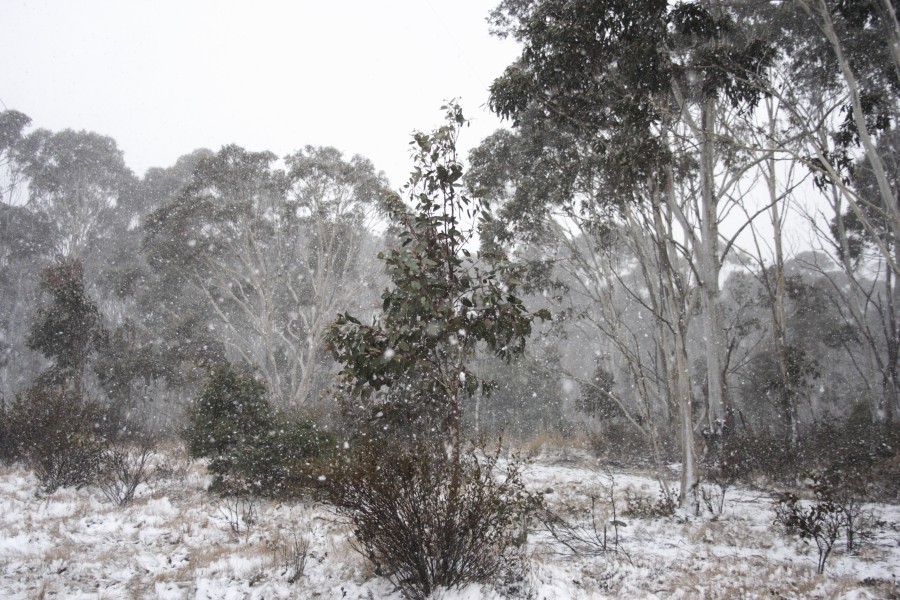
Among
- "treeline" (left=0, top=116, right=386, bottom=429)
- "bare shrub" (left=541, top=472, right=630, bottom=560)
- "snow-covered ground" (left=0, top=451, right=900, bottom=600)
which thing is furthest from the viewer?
"treeline" (left=0, top=116, right=386, bottom=429)

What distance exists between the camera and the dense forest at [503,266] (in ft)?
14.0

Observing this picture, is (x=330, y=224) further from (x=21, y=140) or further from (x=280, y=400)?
(x=21, y=140)

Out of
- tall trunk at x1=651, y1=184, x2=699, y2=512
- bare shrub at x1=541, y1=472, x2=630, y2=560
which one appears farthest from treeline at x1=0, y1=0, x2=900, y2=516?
bare shrub at x1=541, y1=472, x2=630, y2=560

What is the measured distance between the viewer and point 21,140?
879 inches

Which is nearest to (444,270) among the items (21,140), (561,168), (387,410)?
(387,410)

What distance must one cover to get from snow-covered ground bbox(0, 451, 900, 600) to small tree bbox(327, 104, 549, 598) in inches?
11.5

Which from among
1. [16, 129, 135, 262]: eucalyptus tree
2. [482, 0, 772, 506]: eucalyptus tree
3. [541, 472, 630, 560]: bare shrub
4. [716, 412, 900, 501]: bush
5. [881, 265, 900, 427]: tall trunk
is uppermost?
[16, 129, 135, 262]: eucalyptus tree

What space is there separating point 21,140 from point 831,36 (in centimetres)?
3041

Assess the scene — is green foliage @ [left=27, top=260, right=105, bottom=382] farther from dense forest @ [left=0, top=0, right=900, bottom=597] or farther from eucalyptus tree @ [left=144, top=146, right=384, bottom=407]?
eucalyptus tree @ [left=144, top=146, right=384, bottom=407]

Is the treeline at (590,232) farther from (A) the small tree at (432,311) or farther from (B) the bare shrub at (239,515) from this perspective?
(B) the bare shrub at (239,515)

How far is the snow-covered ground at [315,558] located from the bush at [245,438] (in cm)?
49

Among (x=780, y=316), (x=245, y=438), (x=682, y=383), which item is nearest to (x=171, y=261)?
(x=245, y=438)

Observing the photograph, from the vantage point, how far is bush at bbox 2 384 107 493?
23.8 feet

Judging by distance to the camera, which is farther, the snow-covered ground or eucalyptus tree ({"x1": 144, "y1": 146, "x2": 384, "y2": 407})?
eucalyptus tree ({"x1": 144, "y1": 146, "x2": 384, "y2": 407})
